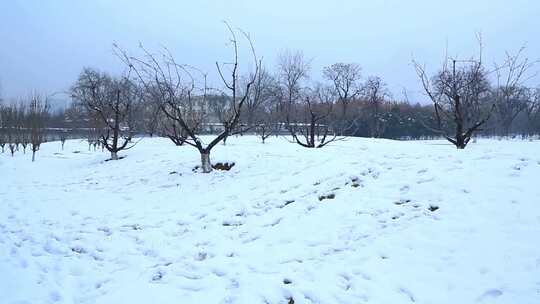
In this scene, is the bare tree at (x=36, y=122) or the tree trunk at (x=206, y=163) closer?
the tree trunk at (x=206, y=163)

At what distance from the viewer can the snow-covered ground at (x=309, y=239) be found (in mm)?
4207

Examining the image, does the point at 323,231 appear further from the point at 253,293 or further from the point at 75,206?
the point at 75,206

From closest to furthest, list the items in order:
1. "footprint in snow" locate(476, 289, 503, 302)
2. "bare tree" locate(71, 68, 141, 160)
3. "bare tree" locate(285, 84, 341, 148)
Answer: "footprint in snow" locate(476, 289, 503, 302) → "bare tree" locate(285, 84, 341, 148) → "bare tree" locate(71, 68, 141, 160)

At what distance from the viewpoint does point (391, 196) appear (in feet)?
20.8

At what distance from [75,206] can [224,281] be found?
5980 millimetres

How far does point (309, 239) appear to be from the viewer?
18.3ft

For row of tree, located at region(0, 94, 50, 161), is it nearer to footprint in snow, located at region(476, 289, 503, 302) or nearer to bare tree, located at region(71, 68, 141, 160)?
bare tree, located at region(71, 68, 141, 160)

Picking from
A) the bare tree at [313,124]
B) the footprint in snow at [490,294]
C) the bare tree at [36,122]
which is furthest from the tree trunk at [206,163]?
the bare tree at [36,122]

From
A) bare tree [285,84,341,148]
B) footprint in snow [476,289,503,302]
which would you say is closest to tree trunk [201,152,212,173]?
bare tree [285,84,341,148]

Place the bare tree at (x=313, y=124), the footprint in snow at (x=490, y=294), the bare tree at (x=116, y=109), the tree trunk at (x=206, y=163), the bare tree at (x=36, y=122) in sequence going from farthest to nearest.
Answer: the bare tree at (x=36, y=122) < the bare tree at (x=116, y=109) < the bare tree at (x=313, y=124) < the tree trunk at (x=206, y=163) < the footprint in snow at (x=490, y=294)

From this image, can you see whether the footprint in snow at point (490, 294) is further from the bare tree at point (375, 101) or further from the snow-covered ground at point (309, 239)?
the bare tree at point (375, 101)

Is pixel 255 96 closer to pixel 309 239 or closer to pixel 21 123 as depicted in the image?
pixel 309 239

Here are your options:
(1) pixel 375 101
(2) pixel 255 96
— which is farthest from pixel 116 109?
(1) pixel 375 101

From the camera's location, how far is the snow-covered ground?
4.21 metres
